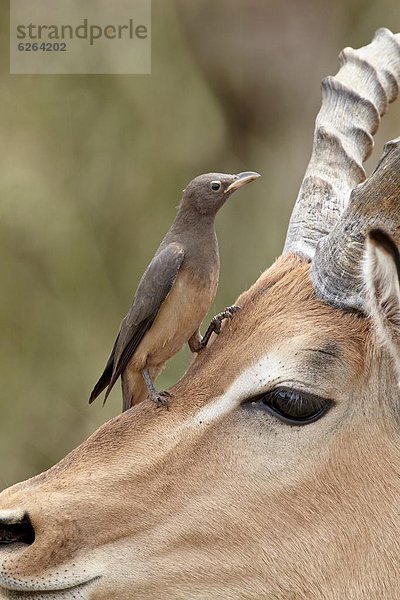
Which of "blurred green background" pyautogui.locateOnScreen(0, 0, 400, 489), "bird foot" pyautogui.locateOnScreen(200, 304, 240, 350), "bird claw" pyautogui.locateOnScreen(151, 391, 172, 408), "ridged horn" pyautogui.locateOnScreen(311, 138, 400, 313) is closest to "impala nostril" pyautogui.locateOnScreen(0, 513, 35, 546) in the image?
"bird claw" pyautogui.locateOnScreen(151, 391, 172, 408)

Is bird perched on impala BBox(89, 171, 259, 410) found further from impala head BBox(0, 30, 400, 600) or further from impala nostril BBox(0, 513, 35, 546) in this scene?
impala nostril BBox(0, 513, 35, 546)

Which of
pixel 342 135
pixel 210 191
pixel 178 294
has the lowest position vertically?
pixel 178 294

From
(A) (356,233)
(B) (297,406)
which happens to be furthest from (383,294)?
(B) (297,406)

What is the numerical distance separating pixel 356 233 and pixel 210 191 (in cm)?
67

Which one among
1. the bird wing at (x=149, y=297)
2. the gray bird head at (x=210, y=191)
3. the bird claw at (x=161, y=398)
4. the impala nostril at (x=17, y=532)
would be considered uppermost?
the gray bird head at (x=210, y=191)

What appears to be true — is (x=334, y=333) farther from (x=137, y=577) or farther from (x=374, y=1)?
(x=374, y=1)

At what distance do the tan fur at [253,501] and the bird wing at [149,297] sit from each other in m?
0.43

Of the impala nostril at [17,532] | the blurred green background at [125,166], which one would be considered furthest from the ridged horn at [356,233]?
the blurred green background at [125,166]

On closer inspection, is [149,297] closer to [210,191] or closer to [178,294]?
[178,294]

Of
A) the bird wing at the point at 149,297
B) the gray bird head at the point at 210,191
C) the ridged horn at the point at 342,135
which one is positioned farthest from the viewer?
the ridged horn at the point at 342,135

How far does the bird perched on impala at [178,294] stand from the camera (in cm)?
376

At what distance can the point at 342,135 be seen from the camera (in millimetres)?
4324

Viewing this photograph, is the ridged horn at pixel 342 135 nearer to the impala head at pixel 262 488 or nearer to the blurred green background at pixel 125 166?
the impala head at pixel 262 488

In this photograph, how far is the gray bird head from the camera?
3.90m
